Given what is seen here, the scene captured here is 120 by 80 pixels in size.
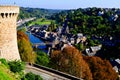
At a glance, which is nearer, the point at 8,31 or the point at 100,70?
the point at 8,31

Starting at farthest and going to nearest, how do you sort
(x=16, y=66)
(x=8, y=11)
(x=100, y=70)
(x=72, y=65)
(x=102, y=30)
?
(x=102, y=30), (x=100, y=70), (x=72, y=65), (x=16, y=66), (x=8, y=11)

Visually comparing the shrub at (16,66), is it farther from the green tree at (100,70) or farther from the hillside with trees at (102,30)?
the hillside with trees at (102,30)

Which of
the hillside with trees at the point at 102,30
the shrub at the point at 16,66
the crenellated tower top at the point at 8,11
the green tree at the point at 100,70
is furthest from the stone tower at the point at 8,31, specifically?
the hillside with trees at the point at 102,30

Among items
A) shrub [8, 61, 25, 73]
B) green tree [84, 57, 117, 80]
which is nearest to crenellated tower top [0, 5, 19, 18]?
shrub [8, 61, 25, 73]

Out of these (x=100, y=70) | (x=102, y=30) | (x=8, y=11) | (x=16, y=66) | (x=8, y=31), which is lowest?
(x=102, y=30)

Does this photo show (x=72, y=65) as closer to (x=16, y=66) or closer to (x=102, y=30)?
(x=16, y=66)

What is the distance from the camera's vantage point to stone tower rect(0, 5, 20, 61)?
24.5 meters

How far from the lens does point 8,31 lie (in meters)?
24.9

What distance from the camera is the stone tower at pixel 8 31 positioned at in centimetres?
2448

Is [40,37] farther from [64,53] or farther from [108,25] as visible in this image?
[64,53]

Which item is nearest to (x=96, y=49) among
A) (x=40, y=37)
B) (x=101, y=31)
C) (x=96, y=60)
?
(x=101, y=31)

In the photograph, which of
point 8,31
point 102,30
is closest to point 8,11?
point 8,31

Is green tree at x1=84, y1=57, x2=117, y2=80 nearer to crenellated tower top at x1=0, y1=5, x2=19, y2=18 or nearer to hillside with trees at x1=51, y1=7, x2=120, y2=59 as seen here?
crenellated tower top at x1=0, y1=5, x2=19, y2=18

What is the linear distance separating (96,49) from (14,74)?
7977 cm
